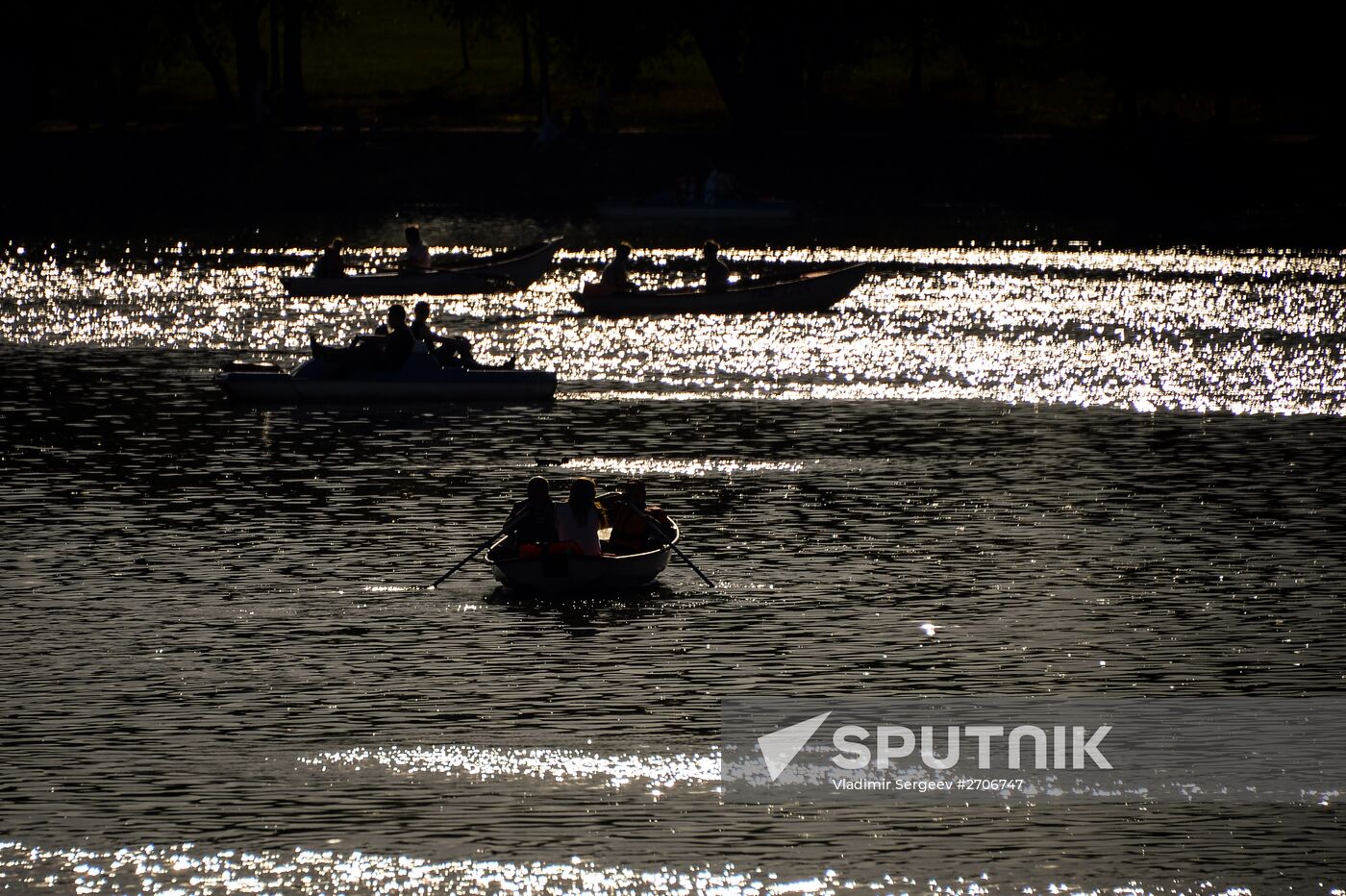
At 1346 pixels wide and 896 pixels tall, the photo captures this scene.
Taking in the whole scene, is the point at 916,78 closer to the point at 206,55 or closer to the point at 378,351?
the point at 206,55

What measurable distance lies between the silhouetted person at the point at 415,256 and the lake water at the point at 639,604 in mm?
7692

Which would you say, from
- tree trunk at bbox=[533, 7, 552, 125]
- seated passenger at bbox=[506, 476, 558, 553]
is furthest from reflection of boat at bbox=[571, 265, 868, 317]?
tree trunk at bbox=[533, 7, 552, 125]

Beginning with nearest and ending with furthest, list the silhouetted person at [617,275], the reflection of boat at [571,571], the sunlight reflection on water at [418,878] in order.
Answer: the sunlight reflection on water at [418,878], the reflection of boat at [571,571], the silhouetted person at [617,275]

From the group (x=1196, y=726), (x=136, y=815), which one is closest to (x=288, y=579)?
(x=136, y=815)

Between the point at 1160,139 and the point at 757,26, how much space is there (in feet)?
60.2

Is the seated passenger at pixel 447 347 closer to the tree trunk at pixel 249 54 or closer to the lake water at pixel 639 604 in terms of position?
the lake water at pixel 639 604

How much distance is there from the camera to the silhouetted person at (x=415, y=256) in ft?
212

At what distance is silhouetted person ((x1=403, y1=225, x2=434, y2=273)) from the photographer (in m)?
64.7

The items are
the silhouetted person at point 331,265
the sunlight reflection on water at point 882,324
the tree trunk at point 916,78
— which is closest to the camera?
the sunlight reflection on water at point 882,324

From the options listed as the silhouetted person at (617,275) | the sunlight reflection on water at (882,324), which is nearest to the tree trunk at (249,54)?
the sunlight reflection on water at (882,324)

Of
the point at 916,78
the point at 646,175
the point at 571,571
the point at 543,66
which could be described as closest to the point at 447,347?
the point at 571,571

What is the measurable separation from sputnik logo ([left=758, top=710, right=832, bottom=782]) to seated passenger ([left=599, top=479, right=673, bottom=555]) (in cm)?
580

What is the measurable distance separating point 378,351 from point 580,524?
19.1 m

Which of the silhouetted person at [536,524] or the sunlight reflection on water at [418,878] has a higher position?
the silhouetted person at [536,524]
